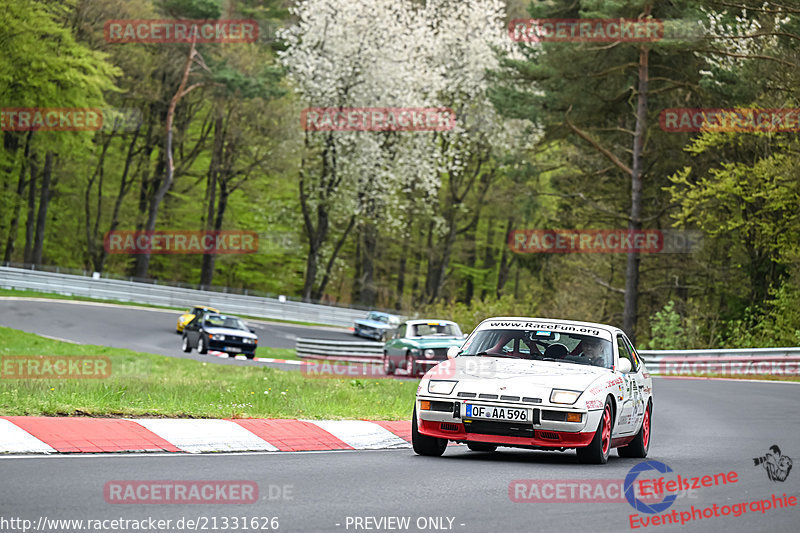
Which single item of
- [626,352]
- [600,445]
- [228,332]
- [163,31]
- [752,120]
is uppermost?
[163,31]

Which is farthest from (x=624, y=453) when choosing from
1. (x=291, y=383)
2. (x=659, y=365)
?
(x=659, y=365)

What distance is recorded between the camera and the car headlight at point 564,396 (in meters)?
10.5

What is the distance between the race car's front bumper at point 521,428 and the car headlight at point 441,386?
3.6 inches

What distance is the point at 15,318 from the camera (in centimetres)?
4138

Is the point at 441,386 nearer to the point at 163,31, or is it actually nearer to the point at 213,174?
the point at 163,31

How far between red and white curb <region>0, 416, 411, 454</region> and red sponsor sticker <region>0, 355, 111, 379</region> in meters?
7.99

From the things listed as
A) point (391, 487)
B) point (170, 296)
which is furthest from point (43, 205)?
point (391, 487)

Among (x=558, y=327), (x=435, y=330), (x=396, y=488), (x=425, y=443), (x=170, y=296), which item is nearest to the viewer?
(x=396, y=488)

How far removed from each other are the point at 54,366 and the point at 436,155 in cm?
3808

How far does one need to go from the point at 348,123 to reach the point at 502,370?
4713cm

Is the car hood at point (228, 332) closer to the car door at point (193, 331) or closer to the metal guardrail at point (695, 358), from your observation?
the car door at point (193, 331)

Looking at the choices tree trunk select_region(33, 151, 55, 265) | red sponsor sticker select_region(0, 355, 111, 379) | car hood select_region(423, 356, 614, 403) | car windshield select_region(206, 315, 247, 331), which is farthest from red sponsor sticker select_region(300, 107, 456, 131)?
car hood select_region(423, 356, 614, 403)

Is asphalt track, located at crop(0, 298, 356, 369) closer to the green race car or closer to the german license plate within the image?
the green race car

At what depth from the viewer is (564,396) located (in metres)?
10.5
